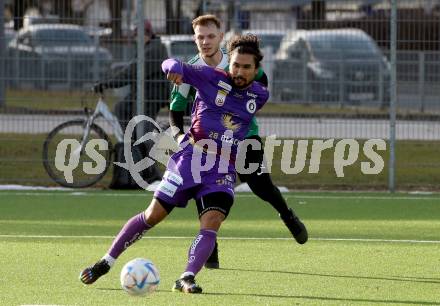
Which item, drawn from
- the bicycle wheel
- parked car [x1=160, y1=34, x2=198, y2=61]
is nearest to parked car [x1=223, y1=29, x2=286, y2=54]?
parked car [x1=160, y1=34, x2=198, y2=61]

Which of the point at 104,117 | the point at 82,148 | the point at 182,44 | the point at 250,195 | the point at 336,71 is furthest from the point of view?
the point at 182,44

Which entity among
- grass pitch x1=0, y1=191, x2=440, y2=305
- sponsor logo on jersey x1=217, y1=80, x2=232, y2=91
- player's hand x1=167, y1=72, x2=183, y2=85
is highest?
player's hand x1=167, y1=72, x2=183, y2=85

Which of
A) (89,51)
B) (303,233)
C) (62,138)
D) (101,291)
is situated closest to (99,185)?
(62,138)

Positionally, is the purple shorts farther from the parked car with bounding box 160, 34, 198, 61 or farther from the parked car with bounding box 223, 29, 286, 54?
the parked car with bounding box 223, 29, 286, 54

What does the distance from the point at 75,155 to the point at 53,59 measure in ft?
4.69

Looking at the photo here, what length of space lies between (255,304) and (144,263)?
0.77 meters

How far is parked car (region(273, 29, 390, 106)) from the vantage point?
1552 cm

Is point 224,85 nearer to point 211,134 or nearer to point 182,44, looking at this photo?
point 211,134

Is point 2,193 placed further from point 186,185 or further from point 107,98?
point 186,185

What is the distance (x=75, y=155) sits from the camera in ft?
49.7

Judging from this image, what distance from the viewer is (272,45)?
1603cm

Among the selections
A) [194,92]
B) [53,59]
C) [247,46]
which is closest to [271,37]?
[53,59]

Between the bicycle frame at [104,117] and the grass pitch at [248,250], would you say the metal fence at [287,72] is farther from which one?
the grass pitch at [248,250]

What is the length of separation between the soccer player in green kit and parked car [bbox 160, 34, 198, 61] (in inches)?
234
